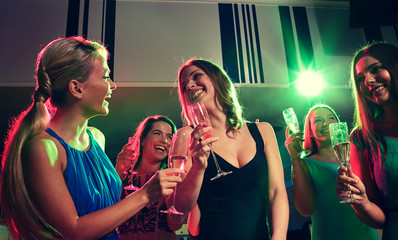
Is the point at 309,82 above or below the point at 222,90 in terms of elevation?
above

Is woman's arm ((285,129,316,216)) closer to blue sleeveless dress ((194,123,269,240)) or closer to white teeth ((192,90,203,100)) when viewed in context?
blue sleeveless dress ((194,123,269,240))

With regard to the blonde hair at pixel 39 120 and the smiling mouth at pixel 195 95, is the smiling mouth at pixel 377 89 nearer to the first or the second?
the smiling mouth at pixel 195 95

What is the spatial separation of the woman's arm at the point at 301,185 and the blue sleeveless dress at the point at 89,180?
1481 mm

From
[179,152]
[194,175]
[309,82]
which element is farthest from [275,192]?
[309,82]

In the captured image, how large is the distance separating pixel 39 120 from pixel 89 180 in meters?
0.34

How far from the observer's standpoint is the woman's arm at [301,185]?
229 centimetres

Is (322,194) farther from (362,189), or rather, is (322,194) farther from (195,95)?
(195,95)

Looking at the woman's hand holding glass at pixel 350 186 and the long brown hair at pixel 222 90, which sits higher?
the long brown hair at pixel 222 90

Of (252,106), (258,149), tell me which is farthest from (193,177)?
(252,106)

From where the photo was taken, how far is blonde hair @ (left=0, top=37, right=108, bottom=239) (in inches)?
44.0

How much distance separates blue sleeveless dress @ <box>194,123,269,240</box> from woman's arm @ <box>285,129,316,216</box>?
84cm

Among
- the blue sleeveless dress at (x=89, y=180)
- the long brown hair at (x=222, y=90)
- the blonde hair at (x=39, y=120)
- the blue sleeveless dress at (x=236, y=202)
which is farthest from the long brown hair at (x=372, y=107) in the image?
the blonde hair at (x=39, y=120)

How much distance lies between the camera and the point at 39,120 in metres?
1.26

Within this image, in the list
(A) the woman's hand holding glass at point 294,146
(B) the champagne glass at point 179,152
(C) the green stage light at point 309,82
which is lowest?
(B) the champagne glass at point 179,152
